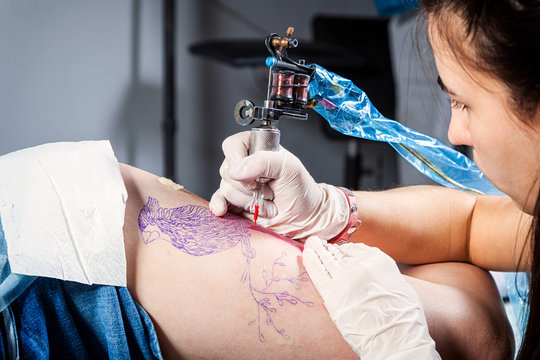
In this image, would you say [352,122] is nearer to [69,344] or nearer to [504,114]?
[504,114]

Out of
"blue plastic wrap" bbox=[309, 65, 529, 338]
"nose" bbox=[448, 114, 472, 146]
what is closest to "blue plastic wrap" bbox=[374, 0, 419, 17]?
"blue plastic wrap" bbox=[309, 65, 529, 338]

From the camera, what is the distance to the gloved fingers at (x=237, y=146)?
988 mm

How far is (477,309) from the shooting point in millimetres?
1000

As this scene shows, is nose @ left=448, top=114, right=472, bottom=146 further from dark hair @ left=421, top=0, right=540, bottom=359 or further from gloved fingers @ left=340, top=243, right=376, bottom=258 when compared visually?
gloved fingers @ left=340, top=243, right=376, bottom=258

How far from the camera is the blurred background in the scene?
2160mm

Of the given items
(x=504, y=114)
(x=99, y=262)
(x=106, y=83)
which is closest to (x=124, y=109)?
(x=106, y=83)

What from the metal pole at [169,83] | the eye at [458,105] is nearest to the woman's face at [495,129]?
the eye at [458,105]

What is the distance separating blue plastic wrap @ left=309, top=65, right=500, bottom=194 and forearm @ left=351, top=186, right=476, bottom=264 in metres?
0.07

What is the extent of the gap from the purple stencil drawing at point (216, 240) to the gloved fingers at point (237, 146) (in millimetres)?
124

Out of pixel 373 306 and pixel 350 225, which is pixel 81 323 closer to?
pixel 373 306

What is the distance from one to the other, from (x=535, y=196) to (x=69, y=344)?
742mm

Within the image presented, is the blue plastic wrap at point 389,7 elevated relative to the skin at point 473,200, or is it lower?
elevated

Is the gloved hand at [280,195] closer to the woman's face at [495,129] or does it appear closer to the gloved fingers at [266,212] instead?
the gloved fingers at [266,212]

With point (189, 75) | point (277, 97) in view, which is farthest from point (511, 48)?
point (189, 75)
